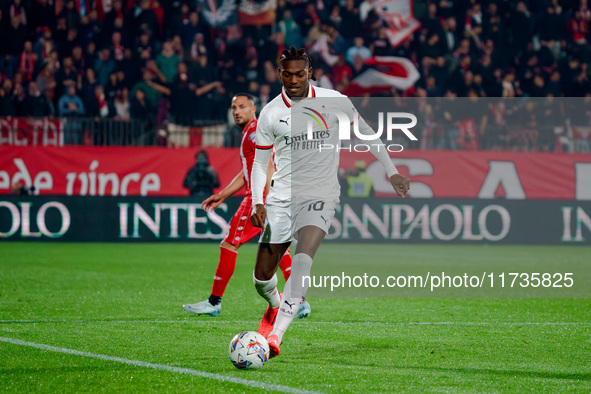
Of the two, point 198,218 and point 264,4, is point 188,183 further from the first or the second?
point 264,4

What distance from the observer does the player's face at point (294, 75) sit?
19.8 feet

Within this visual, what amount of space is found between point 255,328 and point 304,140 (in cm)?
203

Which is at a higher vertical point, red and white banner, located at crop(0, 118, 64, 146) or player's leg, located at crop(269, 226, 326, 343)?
red and white banner, located at crop(0, 118, 64, 146)

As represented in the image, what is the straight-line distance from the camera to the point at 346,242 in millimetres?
17188

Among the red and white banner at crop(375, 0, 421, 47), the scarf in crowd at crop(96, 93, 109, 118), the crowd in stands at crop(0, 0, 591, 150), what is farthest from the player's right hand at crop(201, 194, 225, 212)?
the red and white banner at crop(375, 0, 421, 47)

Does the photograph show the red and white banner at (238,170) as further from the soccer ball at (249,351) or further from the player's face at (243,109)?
the soccer ball at (249,351)

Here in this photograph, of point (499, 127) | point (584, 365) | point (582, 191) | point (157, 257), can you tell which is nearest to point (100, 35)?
point (157, 257)

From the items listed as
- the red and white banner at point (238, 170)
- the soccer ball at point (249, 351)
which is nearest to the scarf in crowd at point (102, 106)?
the red and white banner at point (238, 170)

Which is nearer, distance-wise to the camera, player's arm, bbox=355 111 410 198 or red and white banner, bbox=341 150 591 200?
player's arm, bbox=355 111 410 198

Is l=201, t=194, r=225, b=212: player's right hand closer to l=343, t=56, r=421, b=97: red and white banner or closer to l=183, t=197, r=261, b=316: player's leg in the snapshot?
l=183, t=197, r=261, b=316: player's leg

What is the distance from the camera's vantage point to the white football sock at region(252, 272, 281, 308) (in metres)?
6.43

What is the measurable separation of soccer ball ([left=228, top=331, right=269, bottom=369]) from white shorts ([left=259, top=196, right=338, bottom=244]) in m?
0.83

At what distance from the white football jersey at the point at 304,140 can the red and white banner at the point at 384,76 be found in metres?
11.8

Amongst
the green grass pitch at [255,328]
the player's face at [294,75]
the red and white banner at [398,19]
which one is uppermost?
the red and white banner at [398,19]
